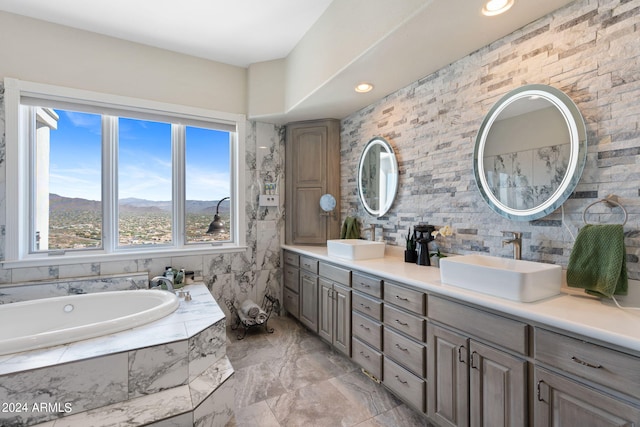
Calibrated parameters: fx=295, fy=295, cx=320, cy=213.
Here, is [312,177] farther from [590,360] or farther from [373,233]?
[590,360]

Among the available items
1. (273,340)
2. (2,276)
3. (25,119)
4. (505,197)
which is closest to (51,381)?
(2,276)

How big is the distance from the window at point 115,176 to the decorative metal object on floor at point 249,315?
672 millimetres

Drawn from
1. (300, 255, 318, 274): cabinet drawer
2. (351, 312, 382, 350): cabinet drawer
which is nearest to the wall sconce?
(300, 255, 318, 274): cabinet drawer

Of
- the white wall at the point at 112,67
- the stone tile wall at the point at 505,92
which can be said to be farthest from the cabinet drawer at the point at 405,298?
the white wall at the point at 112,67

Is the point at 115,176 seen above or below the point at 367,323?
above

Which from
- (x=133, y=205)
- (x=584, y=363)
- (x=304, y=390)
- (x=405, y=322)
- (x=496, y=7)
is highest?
(x=496, y=7)

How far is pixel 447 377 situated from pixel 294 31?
301cm

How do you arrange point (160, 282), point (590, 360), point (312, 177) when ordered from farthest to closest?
point (312, 177) → point (160, 282) → point (590, 360)

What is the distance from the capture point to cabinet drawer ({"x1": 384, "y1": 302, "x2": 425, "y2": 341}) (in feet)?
5.81

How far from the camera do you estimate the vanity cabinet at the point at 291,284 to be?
328cm

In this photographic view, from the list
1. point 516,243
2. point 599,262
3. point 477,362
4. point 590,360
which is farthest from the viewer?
point 516,243

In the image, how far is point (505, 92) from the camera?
1.86 metres

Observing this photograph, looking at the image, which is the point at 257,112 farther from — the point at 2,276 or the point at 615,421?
the point at 615,421

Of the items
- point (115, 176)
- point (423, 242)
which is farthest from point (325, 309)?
point (115, 176)
